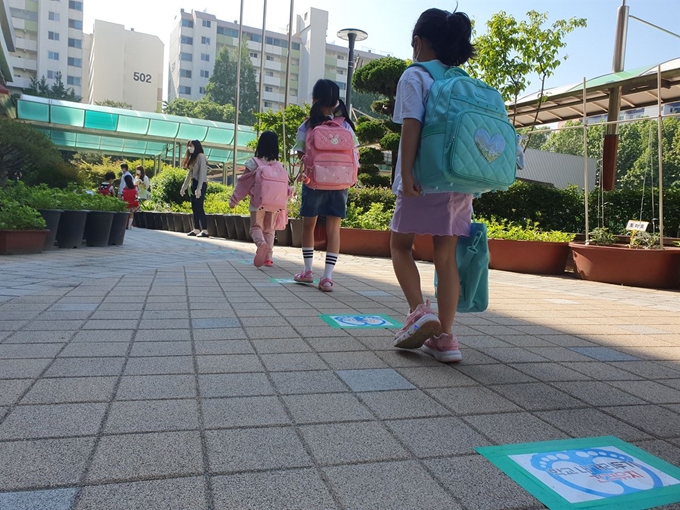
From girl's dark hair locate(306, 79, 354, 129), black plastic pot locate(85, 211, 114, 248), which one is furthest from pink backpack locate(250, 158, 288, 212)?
black plastic pot locate(85, 211, 114, 248)

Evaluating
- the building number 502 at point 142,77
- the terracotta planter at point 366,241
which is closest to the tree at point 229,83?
the building number 502 at point 142,77

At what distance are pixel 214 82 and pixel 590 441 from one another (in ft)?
264

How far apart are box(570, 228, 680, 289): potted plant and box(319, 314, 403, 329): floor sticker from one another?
15.0 feet

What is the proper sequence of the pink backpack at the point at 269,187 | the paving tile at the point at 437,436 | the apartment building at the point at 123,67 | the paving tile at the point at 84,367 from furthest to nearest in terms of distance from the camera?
the apartment building at the point at 123,67
the pink backpack at the point at 269,187
the paving tile at the point at 84,367
the paving tile at the point at 437,436

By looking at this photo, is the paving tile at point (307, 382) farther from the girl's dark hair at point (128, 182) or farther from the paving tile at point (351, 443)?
the girl's dark hair at point (128, 182)

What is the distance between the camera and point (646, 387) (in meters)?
2.67

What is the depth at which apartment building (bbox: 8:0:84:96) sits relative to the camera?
72312mm

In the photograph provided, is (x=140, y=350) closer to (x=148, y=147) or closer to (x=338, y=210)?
(x=338, y=210)

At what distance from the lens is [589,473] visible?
1709 mm

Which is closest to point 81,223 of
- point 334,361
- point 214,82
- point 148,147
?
point 334,361

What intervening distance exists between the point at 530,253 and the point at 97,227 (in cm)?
676

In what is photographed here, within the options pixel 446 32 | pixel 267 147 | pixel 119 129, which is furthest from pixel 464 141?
pixel 119 129

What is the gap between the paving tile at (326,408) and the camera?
207cm

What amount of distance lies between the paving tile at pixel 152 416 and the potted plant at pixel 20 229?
19.5 ft
